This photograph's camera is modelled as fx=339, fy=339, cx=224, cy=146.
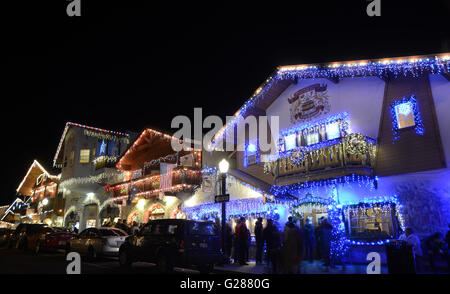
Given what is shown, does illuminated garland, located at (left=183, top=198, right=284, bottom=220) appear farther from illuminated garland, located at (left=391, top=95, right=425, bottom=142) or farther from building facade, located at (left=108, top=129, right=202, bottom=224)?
illuminated garland, located at (left=391, top=95, right=425, bottom=142)

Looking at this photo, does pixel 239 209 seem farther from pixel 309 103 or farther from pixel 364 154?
pixel 364 154

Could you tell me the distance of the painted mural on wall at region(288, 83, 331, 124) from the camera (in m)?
16.2

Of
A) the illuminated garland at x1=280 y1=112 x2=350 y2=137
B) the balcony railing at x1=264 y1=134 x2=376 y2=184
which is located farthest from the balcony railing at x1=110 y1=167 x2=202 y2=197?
the balcony railing at x1=264 y1=134 x2=376 y2=184

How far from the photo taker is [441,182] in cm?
1182

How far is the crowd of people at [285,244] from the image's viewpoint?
9852 mm

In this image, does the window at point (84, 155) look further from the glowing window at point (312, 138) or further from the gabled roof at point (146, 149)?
the glowing window at point (312, 138)

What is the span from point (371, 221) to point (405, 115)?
4.35 m

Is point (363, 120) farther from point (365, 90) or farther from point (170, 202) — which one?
point (170, 202)

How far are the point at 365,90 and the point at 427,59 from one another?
2873mm

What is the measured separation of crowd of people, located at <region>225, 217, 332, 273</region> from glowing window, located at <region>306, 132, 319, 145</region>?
12.7ft

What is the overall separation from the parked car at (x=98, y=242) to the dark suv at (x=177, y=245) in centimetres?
220

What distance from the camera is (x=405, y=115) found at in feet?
43.6
